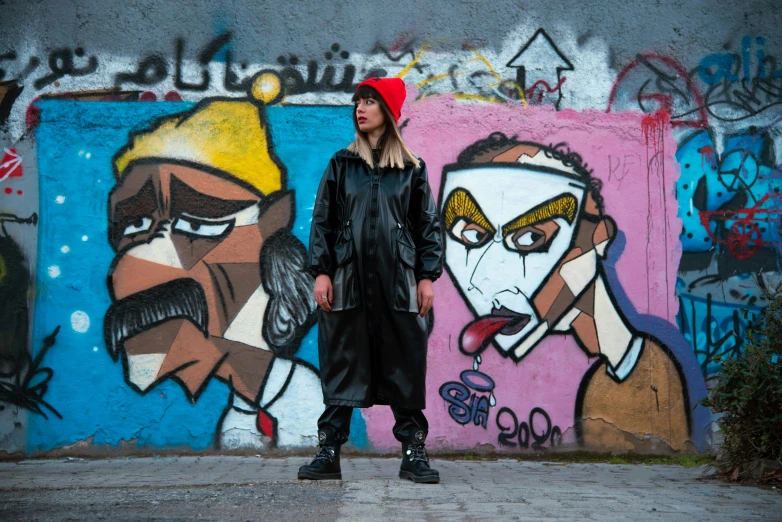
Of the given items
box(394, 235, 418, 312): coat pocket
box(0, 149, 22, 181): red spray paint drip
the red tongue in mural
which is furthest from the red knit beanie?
box(0, 149, 22, 181): red spray paint drip

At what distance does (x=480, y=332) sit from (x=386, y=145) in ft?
6.63

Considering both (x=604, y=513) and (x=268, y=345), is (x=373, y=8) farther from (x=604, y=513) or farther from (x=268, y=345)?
(x=604, y=513)

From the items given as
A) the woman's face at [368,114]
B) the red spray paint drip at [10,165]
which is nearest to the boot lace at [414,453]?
the woman's face at [368,114]

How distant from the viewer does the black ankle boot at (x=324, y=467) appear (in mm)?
4035

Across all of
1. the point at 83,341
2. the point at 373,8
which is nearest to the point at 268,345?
the point at 83,341

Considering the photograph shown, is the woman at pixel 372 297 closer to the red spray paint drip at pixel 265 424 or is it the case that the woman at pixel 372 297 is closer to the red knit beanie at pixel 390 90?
the red knit beanie at pixel 390 90

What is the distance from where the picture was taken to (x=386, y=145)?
422 centimetres

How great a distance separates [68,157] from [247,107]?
4.21ft

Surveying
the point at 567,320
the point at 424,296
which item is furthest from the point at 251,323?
the point at 567,320

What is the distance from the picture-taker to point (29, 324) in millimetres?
5707

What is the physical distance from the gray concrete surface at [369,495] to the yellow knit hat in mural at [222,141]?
2.00 m

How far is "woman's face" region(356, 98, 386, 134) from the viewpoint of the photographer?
4184 mm

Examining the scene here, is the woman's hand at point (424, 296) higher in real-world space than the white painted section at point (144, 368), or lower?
higher

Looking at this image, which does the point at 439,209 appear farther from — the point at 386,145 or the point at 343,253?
the point at 343,253
